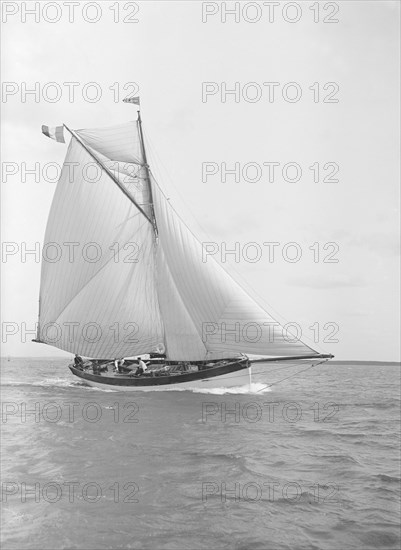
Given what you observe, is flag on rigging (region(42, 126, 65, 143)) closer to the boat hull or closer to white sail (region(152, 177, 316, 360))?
white sail (region(152, 177, 316, 360))

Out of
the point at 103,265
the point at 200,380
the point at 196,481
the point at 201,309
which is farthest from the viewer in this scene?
the point at 103,265

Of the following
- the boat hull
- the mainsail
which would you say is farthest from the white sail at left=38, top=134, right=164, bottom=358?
the boat hull

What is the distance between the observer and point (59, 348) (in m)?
41.9

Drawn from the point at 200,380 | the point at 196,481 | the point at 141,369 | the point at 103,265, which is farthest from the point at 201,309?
the point at 196,481

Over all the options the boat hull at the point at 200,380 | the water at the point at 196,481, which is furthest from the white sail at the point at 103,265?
the water at the point at 196,481

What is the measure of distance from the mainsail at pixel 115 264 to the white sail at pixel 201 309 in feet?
0.31

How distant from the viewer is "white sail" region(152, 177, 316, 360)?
30281mm

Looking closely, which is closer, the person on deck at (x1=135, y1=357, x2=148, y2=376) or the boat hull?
the boat hull

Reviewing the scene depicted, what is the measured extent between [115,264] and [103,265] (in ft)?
2.85

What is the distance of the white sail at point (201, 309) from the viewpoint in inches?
1192

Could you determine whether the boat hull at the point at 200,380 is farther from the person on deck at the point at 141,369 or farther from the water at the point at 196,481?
the water at the point at 196,481

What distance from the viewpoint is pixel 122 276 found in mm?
38500

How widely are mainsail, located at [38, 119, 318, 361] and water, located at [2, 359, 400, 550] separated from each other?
10.2m

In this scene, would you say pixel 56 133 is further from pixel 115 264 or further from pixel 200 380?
pixel 200 380
